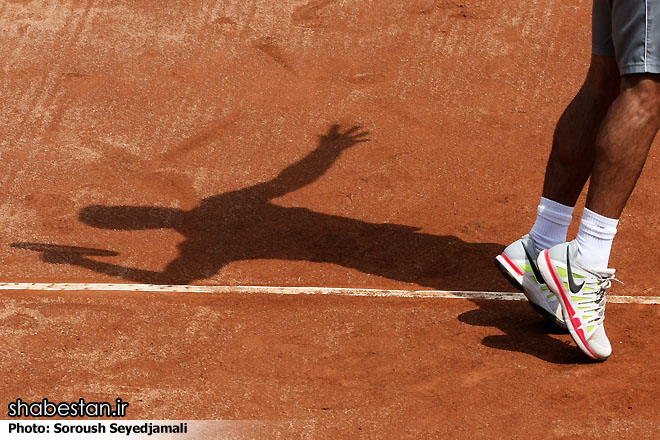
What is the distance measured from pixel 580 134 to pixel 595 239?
0.57 meters

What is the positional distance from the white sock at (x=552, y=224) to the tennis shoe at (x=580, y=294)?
274mm

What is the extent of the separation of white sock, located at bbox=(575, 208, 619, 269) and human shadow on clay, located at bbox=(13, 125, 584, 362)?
1.58 ft

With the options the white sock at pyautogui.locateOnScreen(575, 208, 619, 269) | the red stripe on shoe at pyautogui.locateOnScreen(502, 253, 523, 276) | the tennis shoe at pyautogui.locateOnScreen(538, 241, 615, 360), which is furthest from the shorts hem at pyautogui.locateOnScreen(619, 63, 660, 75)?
the red stripe on shoe at pyautogui.locateOnScreen(502, 253, 523, 276)

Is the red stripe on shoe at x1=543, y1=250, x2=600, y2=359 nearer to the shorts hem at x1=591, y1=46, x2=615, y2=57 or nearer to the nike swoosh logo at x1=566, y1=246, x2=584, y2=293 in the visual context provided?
the nike swoosh logo at x1=566, y1=246, x2=584, y2=293

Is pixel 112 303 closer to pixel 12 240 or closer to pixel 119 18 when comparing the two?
pixel 12 240

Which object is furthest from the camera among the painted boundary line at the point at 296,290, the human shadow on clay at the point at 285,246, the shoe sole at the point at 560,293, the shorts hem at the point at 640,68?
the human shadow on clay at the point at 285,246

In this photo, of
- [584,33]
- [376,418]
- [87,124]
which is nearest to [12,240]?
[87,124]

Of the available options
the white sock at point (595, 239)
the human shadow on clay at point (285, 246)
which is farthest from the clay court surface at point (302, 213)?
the white sock at point (595, 239)

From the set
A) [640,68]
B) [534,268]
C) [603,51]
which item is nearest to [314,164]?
[534,268]

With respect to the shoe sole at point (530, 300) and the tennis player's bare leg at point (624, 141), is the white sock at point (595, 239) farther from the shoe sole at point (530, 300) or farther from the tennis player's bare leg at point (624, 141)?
the shoe sole at point (530, 300)

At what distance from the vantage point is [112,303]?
470cm

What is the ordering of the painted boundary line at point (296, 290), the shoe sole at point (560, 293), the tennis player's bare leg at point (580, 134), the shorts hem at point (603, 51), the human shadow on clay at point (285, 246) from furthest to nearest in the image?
the human shadow on clay at point (285, 246)
the painted boundary line at point (296, 290)
the tennis player's bare leg at point (580, 134)
the shorts hem at point (603, 51)
the shoe sole at point (560, 293)

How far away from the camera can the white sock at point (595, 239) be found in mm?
4059

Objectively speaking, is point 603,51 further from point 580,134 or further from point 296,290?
point 296,290
